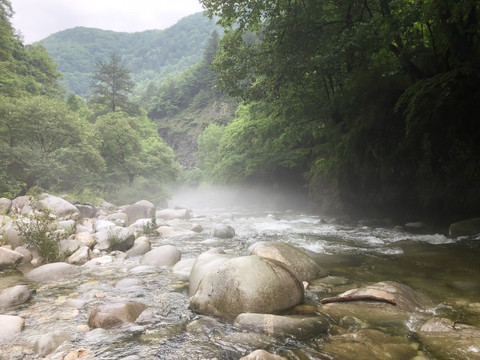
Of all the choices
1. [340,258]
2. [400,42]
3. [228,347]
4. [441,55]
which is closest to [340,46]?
[400,42]

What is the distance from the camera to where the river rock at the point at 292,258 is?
5.35m

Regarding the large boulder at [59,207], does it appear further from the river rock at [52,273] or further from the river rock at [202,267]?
the river rock at [202,267]

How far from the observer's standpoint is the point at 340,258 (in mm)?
6840

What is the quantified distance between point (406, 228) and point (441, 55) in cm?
562

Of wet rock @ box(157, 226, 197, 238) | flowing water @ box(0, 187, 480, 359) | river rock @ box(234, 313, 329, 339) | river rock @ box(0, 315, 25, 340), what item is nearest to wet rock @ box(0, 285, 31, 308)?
flowing water @ box(0, 187, 480, 359)

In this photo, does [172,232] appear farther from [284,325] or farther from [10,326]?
[284,325]

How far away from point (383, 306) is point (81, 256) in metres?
7.01

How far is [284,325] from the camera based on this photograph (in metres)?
3.41

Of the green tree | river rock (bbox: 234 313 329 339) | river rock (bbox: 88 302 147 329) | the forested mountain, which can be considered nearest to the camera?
river rock (bbox: 234 313 329 339)

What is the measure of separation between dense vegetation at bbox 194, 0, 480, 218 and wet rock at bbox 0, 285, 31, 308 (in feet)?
27.9

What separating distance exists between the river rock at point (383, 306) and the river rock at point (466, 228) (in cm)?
493

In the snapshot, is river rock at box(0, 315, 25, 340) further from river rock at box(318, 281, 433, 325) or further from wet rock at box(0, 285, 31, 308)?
river rock at box(318, 281, 433, 325)

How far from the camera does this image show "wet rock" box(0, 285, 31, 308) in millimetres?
4547

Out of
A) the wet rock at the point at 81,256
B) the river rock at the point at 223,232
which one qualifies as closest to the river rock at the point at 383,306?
the wet rock at the point at 81,256
